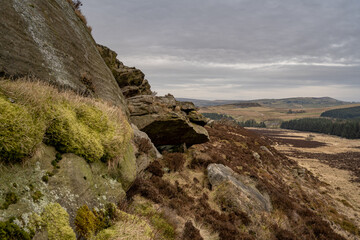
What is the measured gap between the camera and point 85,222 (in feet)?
14.4

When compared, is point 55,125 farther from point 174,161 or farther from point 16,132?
point 174,161

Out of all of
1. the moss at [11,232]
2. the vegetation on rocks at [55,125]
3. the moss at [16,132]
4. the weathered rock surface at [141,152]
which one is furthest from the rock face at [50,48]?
the moss at [11,232]

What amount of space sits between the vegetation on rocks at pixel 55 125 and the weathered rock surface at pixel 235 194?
7521 millimetres

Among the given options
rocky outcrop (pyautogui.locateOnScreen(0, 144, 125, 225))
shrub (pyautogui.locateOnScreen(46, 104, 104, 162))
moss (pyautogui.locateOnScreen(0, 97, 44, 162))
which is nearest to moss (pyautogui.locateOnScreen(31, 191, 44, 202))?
rocky outcrop (pyautogui.locateOnScreen(0, 144, 125, 225))

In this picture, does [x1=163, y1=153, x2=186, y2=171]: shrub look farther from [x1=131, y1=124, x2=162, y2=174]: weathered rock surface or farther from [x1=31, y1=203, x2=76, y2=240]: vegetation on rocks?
[x1=31, y1=203, x2=76, y2=240]: vegetation on rocks

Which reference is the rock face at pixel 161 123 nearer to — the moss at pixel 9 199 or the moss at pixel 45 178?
the moss at pixel 45 178

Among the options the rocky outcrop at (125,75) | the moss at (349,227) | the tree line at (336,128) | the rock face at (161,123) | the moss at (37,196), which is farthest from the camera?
the tree line at (336,128)

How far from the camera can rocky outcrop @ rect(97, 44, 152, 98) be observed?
17.1 m

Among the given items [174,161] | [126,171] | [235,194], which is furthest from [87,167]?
[235,194]

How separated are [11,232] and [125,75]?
16571 mm

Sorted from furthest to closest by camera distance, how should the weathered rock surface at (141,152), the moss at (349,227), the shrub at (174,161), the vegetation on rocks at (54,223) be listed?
1. the moss at (349,227)
2. the shrub at (174,161)
3. the weathered rock surface at (141,152)
4. the vegetation on rocks at (54,223)

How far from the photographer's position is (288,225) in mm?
11648

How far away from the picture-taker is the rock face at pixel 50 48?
6465 millimetres

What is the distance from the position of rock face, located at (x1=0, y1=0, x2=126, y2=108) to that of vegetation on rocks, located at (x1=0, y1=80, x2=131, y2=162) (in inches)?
66.5
